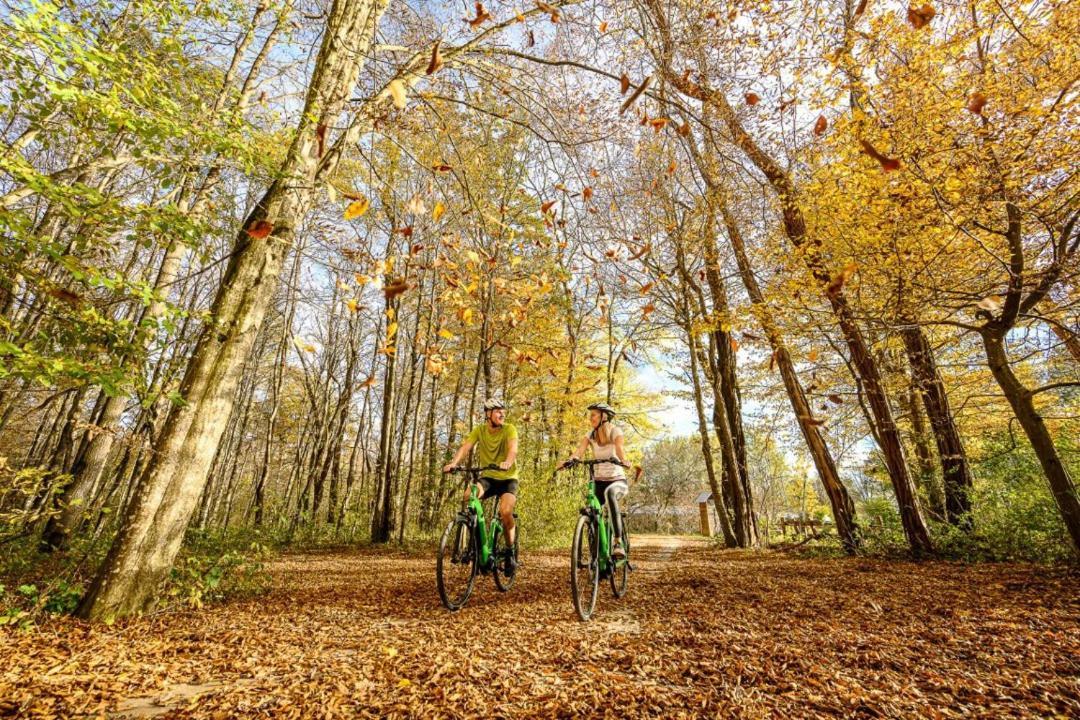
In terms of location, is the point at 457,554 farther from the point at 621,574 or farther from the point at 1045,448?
the point at 1045,448

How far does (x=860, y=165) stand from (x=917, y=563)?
A: 5.70m

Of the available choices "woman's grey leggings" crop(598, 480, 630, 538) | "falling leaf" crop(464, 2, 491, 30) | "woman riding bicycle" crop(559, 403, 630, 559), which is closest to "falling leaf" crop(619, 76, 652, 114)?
"falling leaf" crop(464, 2, 491, 30)

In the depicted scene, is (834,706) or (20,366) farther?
(20,366)

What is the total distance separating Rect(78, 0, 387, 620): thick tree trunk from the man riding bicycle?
2.20 metres

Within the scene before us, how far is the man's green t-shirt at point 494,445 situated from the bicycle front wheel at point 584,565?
0.98 m

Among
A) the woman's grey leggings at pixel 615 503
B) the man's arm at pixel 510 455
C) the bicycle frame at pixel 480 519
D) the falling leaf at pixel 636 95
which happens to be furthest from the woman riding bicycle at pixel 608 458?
the falling leaf at pixel 636 95

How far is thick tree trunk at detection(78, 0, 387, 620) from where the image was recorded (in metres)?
3.42

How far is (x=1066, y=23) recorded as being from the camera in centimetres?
462

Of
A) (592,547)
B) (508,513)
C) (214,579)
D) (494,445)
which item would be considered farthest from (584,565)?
(214,579)

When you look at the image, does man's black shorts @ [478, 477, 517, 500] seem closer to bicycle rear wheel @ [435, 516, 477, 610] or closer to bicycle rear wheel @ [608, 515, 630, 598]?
bicycle rear wheel @ [435, 516, 477, 610]

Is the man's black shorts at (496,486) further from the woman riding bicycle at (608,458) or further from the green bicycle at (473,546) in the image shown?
the woman riding bicycle at (608,458)

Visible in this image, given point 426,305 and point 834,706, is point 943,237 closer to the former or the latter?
point 834,706

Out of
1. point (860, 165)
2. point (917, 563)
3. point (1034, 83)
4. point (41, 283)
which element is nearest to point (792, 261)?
point (860, 165)

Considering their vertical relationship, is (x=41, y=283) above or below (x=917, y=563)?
above
